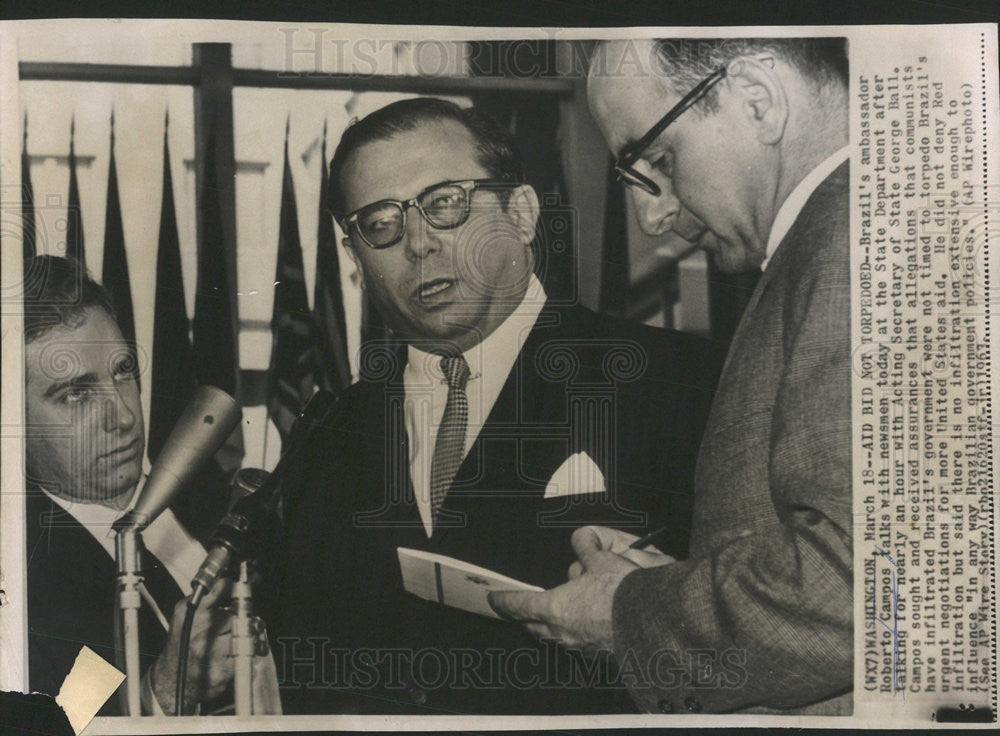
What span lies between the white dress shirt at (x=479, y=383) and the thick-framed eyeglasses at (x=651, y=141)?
0.19 meters

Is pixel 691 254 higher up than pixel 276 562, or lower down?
higher up

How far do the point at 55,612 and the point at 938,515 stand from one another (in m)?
1.19

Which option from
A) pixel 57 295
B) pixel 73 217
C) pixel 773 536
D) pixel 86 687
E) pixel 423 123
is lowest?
pixel 86 687

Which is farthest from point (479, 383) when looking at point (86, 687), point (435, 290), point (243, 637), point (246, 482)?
point (86, 687)

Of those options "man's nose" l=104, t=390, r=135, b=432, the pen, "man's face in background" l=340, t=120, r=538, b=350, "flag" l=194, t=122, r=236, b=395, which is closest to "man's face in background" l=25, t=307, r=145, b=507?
"man's nose" l=104, t=390, r=135, b=432

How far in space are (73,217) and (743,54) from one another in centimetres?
94

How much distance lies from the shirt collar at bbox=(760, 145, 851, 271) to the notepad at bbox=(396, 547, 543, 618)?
1.84 feet

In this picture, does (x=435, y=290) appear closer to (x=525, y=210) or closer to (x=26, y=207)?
(x=525, y=210)

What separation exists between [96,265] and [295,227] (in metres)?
0.28

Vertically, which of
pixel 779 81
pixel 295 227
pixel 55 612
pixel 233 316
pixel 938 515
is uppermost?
pixel 779 81

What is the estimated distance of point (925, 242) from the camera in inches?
41.1

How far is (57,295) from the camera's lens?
1.06 m

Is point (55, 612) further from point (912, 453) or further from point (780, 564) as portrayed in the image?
point (912, 453)

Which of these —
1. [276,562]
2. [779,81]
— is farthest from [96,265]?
[779,81]
